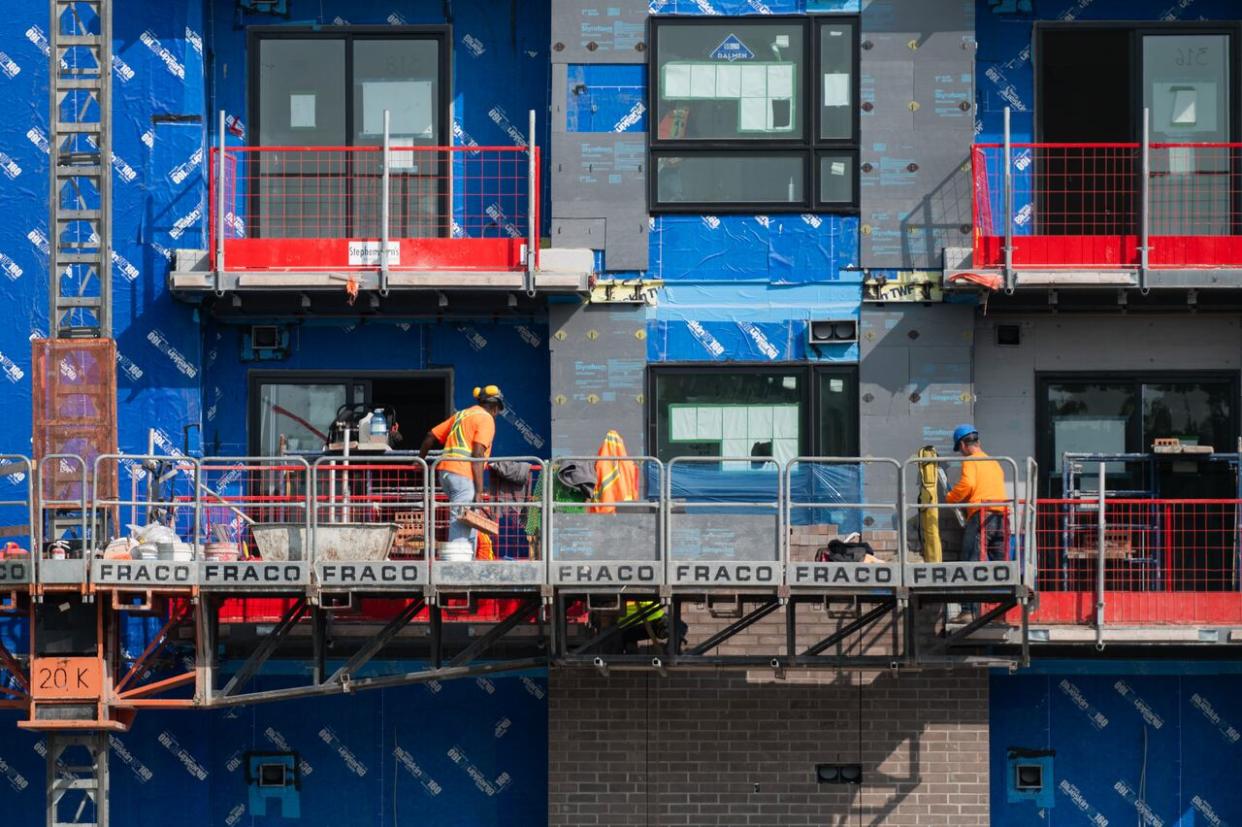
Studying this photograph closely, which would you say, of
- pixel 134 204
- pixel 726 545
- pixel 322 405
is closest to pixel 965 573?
pixel 726 545

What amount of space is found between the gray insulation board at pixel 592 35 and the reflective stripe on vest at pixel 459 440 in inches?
172

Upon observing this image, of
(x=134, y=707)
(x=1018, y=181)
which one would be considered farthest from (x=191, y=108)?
(x=1018, y=181)

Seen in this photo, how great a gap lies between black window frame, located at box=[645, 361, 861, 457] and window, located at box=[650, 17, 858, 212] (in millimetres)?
1663

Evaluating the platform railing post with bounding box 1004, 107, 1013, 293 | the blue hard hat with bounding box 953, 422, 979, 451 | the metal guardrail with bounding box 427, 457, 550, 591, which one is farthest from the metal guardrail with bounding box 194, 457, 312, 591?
the platform railing post with bounding box 1004, 107, 1013, 293

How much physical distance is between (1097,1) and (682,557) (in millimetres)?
8392

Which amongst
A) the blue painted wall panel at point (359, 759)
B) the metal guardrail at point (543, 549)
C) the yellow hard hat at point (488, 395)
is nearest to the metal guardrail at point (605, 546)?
the metal guardrail at point (543, 549)

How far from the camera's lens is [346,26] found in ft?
88.0

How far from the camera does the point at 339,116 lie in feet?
88.0

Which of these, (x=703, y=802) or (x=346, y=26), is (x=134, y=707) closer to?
(x=703, y=802)

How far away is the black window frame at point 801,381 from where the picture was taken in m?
26.0

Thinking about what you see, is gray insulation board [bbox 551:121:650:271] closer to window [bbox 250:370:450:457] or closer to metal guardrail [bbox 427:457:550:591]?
window [bbox 250:370:450:457]

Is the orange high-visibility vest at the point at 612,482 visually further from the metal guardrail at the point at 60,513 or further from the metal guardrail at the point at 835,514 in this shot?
the metal guardrail at the point at 60,513

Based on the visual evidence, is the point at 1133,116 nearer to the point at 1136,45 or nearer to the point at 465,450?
the point at 1136,45

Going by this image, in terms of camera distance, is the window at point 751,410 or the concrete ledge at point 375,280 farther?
the window at point 751,410
